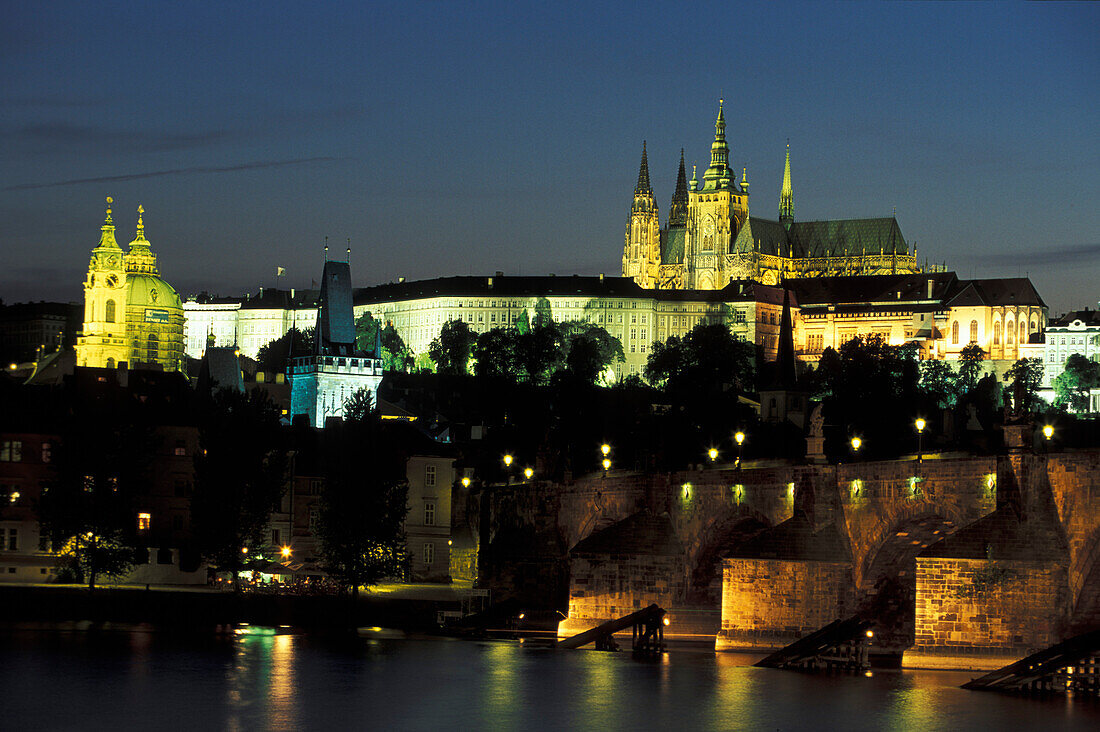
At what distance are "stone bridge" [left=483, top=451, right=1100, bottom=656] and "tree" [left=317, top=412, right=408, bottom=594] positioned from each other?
9.13 metres

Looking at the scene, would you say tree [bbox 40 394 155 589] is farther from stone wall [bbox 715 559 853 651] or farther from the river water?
stone wall [bbox 715 559 853 651]

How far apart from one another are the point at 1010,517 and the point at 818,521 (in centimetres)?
1049

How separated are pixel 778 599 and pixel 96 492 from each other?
127 ft

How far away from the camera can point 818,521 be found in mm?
65938

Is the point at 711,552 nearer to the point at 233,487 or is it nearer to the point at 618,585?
the point at 618,585

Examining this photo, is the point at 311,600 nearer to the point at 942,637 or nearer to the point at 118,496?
the point at 118,496

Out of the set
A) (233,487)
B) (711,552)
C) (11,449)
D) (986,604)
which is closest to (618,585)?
(711,552)

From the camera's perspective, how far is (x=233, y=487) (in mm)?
95875

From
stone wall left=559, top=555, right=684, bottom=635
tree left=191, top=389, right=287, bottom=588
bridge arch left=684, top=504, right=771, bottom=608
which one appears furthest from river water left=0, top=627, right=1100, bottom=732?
tree left=191, top=389, right=287, bottom=588

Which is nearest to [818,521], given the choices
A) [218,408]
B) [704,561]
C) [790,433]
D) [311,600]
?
[704,561]

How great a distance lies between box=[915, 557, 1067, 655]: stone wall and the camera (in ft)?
180

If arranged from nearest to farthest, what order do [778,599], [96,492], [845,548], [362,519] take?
[845,548], [778,599], [96,492], [362,519]

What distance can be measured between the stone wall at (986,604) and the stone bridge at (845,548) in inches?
1.5

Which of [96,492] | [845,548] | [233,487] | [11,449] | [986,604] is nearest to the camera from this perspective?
[986,604]
